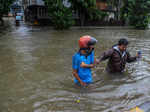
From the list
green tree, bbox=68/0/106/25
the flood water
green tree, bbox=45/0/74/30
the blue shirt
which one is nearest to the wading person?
the flood water

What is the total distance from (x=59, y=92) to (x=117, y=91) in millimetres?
1472

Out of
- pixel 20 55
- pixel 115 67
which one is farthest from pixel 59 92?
pixel 20 55

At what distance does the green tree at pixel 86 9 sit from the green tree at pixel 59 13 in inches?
118

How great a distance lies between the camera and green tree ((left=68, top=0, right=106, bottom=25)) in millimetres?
21531

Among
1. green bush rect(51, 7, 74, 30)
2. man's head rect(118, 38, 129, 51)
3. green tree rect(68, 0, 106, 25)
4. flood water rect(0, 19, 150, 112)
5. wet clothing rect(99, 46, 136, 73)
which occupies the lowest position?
flood water rect(0, 19, 150, 112)

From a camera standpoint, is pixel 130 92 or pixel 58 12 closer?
pixel 130 92

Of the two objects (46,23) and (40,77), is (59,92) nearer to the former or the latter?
(40,77)

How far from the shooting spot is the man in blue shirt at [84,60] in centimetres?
341

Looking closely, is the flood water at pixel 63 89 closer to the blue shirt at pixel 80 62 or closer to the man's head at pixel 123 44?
the blue shirt at pixel 80 62

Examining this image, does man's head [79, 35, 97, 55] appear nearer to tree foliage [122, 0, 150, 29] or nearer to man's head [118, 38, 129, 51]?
man's head [118, 38, 129, 51]

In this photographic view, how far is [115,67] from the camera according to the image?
15.9 ft

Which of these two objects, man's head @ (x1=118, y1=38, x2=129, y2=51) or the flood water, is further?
man's head @ (x1=118, y1=38, x2=129, y2=51)

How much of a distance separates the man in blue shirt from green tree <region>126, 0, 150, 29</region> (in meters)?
20.4

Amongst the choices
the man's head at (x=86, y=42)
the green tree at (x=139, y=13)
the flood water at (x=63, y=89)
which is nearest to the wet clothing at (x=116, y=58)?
the flood water at (x=63, y=89)
